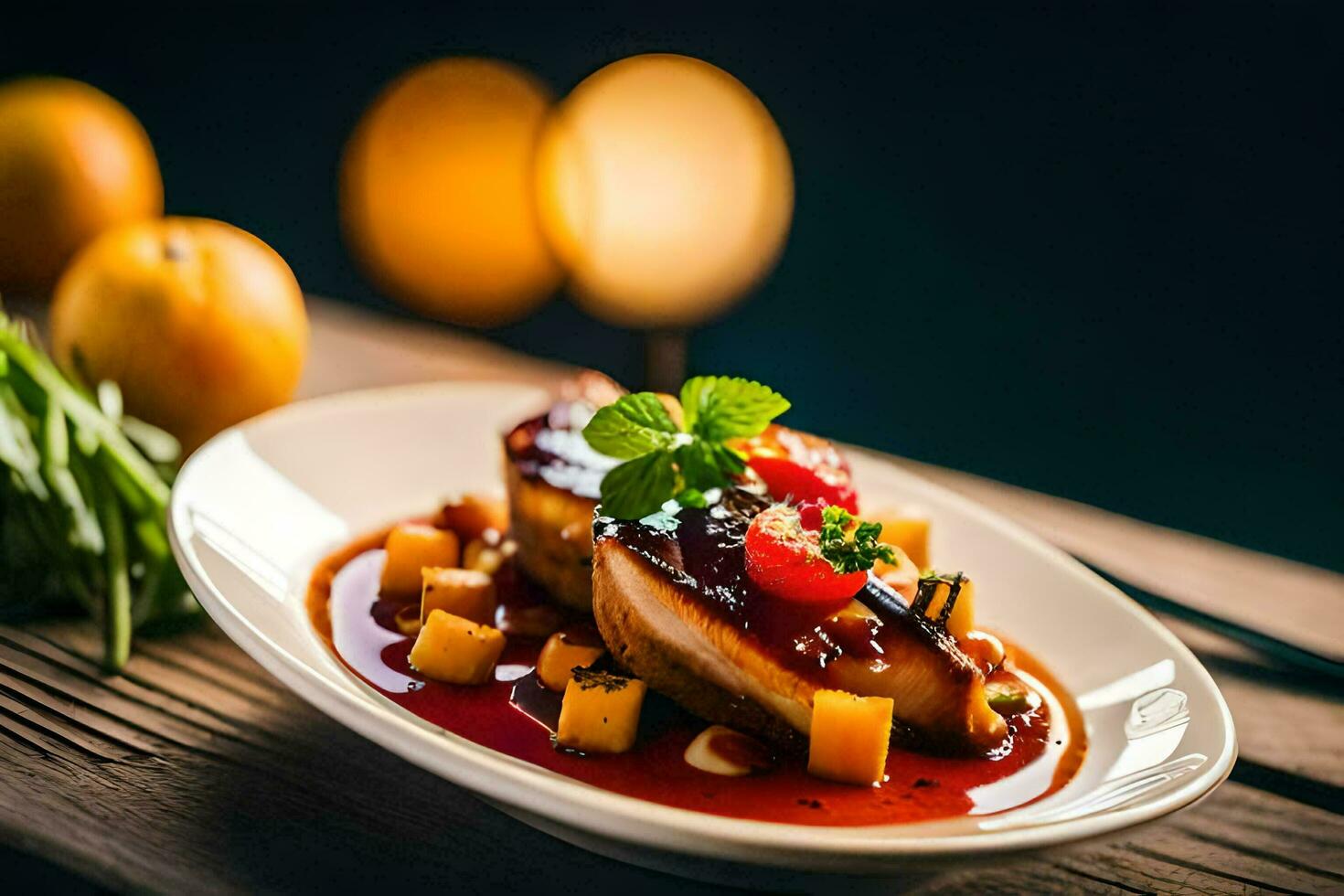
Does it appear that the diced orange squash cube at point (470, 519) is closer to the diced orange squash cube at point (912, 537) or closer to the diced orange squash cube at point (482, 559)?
the diced orange squash cube at point (482, 559)

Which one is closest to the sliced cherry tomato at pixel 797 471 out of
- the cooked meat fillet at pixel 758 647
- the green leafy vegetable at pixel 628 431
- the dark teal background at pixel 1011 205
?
the green leafy vegetable at pixel 628 431

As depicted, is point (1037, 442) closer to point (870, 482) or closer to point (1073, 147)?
point (1073, 147)

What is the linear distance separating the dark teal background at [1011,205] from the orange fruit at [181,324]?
375cm

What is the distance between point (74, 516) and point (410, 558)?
62cm

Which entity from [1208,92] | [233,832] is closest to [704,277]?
[1208,92]

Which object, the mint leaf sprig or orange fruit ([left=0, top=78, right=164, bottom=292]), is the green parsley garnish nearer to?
the mint leaf sprig

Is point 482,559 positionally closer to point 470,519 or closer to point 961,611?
point 470,519

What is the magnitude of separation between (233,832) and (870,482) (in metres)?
1.65

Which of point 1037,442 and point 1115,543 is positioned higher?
point 1115,543

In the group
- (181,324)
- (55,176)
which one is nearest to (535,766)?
(181,324)

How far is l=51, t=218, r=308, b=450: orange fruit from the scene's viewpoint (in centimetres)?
286

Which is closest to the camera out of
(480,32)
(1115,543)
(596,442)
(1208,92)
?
(596,442)

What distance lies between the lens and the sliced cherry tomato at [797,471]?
7.41ft

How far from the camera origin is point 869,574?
1904 mm
